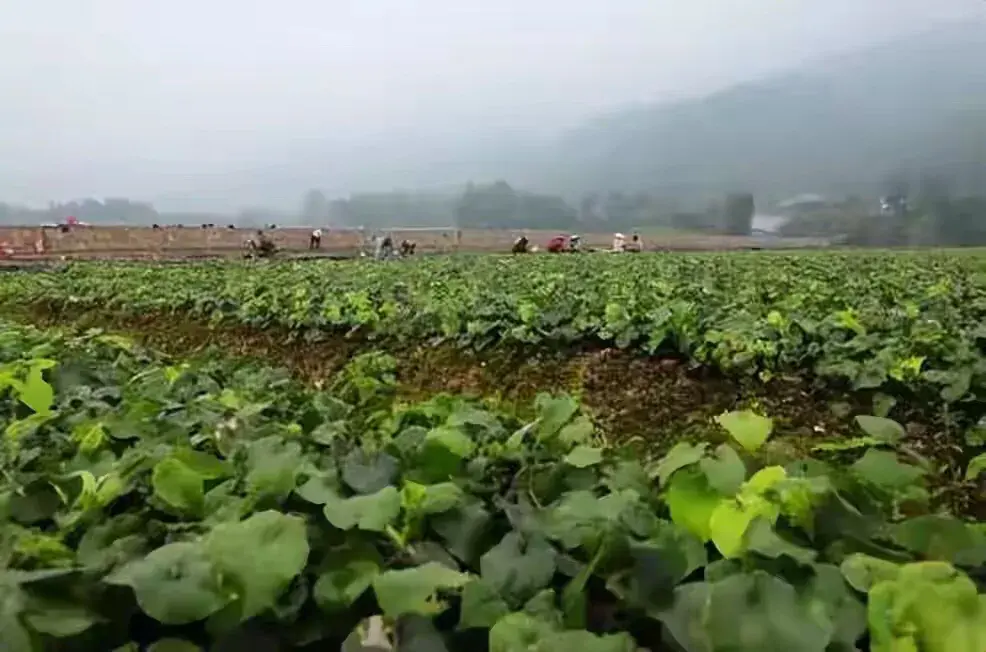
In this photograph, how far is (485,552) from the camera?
1.01 metres

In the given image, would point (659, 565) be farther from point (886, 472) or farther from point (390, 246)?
point (390, 246)

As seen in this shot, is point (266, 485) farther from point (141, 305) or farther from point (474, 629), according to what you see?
point (141, 305)

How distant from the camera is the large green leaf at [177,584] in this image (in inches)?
32.5

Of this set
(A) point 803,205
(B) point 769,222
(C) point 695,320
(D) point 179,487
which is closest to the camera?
(D) point 179,487

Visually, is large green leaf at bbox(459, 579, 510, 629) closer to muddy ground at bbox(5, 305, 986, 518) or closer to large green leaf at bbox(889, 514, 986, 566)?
large green leaf at bbox(889, 514, 986, 566)

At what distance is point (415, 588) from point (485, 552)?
16 centimetres

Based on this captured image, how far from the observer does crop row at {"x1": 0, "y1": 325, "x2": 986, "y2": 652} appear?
31.4 inches

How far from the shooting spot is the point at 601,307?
6266 mm

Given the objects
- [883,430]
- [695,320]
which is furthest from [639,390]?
[883,430]

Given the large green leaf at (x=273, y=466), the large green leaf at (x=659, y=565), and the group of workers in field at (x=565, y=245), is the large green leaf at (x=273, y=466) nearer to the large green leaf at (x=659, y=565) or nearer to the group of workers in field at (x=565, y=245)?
the large green leaf at (x=659, y=565)

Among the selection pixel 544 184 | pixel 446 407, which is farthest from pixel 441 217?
pixel 446 407

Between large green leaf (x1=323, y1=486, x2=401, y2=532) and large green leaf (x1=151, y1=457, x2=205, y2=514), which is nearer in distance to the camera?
large green leaf (x1=323, y1=486, x2=401, y2=532)

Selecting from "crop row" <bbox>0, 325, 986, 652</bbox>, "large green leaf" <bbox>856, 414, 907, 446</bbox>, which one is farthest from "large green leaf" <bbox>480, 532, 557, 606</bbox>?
"large green leaf" <bbox>856, 414, 907, 446</bbox>

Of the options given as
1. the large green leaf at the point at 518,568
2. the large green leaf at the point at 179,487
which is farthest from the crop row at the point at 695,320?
the large green leaf at the point at 179,487
